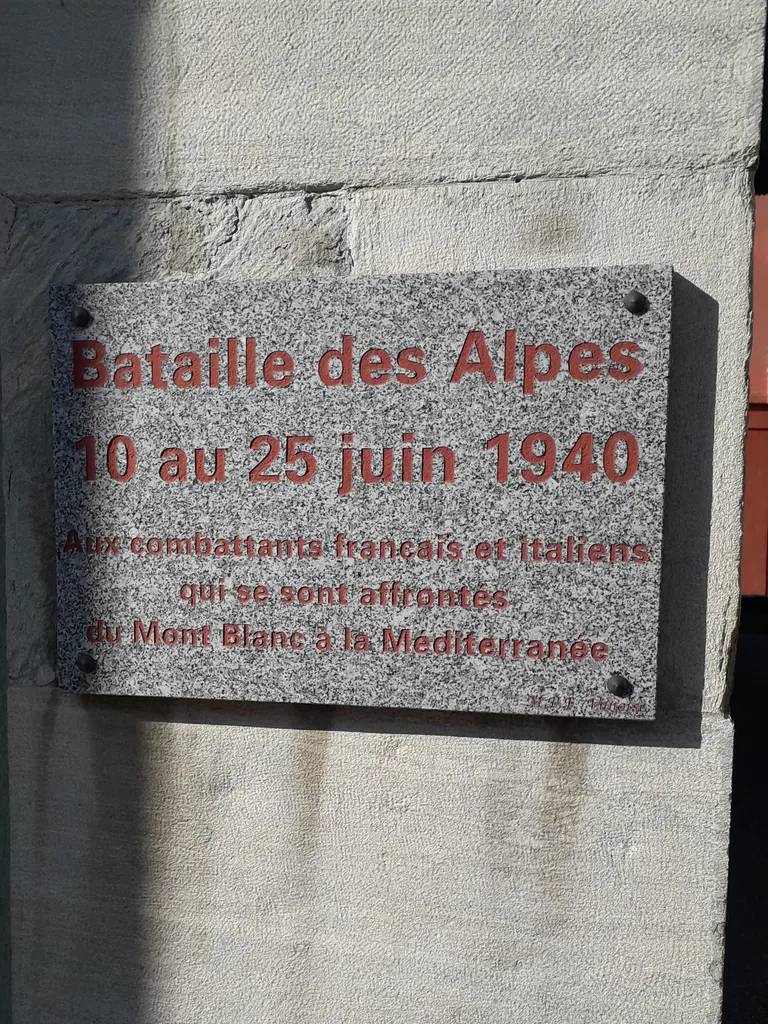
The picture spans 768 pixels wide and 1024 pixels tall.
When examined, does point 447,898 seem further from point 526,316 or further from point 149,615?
point 526,316

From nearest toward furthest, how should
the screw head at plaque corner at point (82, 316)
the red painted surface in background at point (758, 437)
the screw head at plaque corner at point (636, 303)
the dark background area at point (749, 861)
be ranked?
the screw head at plaque corner at point (636, 303) < the screw head at plaque corner at point (82, 316) < the dark background area at point (749, 861) < the red painted surface in background at point (758, 437)

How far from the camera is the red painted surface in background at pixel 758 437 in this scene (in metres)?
7.29

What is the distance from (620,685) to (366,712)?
52 cm

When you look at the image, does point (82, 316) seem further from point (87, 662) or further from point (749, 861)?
point (749, 861)

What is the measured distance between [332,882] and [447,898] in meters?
0.25

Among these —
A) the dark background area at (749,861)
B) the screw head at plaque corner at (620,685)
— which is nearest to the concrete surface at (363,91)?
the dark background area at (749,861)

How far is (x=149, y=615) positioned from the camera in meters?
1.88

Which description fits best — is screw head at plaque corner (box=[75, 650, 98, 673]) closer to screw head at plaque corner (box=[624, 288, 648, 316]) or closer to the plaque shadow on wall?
the plaque shadow on wall

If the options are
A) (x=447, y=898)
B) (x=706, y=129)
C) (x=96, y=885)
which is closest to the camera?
(x=706, y=129)

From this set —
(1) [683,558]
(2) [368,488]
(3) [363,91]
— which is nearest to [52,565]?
(2) [368,488]

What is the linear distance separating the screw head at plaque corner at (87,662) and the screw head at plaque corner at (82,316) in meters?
0.71

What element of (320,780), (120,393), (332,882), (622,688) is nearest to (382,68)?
(120,393)

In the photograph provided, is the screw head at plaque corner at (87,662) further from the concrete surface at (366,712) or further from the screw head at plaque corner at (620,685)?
the screw head at plaque corner at (620,685)

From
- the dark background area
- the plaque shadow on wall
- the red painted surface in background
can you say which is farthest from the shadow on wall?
the red painted surface in background
